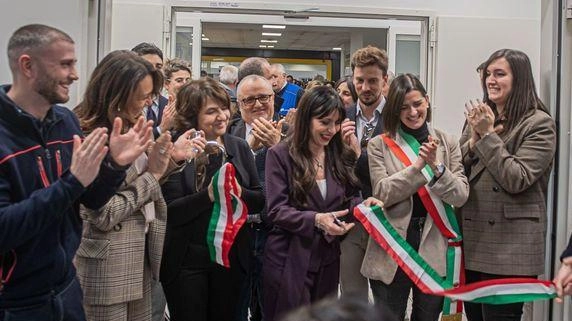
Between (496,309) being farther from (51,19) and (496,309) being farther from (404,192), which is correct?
(51,19)

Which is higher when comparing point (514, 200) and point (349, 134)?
point (349, 134)

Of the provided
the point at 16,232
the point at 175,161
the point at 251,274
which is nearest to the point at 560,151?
the point at 251,274

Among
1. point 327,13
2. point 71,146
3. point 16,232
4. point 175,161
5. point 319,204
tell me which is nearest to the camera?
point 16,232

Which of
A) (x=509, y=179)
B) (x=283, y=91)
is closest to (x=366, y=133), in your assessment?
(x=509, y=179)

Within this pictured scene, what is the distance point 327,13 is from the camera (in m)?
5.55

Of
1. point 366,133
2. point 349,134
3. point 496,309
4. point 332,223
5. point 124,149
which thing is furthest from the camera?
point 366,133

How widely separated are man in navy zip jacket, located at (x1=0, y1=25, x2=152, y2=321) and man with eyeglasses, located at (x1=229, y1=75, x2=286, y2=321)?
3.88 ft

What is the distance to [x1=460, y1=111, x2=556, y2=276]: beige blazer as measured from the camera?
2.90 meters

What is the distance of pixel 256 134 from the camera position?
3.27 meters

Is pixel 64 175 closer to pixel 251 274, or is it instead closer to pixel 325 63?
pixel 251 274

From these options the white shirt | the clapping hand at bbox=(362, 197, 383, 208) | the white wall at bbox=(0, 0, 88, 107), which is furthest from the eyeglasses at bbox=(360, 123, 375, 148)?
the white wall at bbox=(0, 0, 88, 107)

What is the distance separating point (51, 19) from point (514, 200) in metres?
2.35

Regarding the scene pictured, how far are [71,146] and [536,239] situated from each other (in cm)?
218

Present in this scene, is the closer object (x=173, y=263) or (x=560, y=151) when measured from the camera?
(x=173, y=263)
